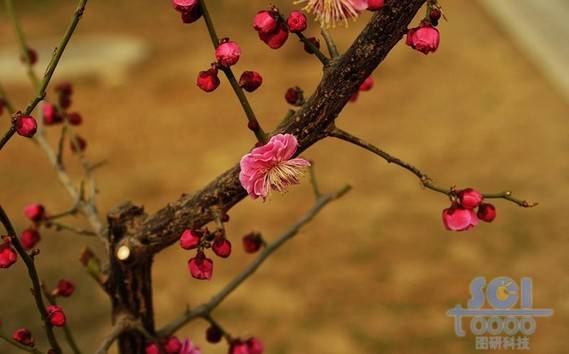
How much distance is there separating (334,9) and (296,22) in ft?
0.21

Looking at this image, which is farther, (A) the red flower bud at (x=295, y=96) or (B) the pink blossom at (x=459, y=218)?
(A) the red flower bud at (x=295, y=96)

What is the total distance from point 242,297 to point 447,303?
99 centimetres

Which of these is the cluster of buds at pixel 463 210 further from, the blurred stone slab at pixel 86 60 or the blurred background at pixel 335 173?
the blurred stone slab at pixel 86 60

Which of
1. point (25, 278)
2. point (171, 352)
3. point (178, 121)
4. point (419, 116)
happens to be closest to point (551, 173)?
point (419, 116)

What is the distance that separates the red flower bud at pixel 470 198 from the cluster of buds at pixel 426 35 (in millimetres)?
199

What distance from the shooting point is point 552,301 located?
4.19m

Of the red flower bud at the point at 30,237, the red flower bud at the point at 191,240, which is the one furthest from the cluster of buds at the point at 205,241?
the red flower bud at the point at 30,237

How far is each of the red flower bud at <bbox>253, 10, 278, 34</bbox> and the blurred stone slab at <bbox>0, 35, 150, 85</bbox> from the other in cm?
602

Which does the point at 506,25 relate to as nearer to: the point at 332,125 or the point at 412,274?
the point at 412,274

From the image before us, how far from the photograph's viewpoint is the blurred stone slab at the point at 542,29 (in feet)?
21.8

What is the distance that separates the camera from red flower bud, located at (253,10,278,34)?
3.38 ft

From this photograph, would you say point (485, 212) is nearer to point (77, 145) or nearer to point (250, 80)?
point (250, 80)

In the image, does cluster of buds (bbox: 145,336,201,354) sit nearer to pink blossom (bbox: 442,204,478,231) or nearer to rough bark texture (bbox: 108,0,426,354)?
rough bark texture (bbox: 108,0,426,354)

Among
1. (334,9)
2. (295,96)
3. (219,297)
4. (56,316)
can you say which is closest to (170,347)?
(219,297)
